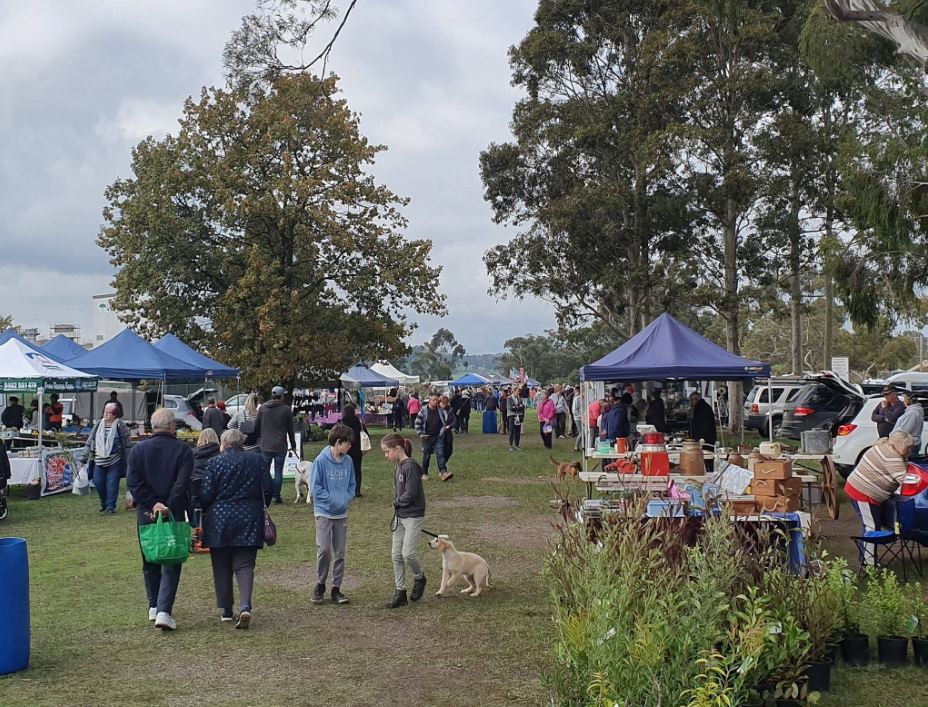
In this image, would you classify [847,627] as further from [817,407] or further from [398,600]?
[817,407]

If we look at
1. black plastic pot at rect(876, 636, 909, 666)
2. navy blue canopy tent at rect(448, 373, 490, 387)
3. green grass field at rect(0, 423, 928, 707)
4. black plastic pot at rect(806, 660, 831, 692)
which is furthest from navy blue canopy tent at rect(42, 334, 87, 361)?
navy blue canopy tent at rect(448, 373, 490, 387)

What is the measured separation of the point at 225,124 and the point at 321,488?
2612 cm

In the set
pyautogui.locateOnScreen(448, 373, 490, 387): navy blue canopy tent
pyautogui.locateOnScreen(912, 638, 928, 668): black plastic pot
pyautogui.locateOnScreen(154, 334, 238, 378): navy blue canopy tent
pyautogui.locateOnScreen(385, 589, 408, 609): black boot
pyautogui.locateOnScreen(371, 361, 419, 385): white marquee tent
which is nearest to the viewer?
pyautogui.locateOnScreen(912, 638, 928, 668): black plastic pot

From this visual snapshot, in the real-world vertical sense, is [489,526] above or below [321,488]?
below

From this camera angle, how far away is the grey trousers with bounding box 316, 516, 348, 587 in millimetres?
8367

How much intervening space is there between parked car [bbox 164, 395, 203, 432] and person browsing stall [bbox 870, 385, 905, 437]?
16196 mm

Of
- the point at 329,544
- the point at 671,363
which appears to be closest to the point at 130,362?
the point at 671,363

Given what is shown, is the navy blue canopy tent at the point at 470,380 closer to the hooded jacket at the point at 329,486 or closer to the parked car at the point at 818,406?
the parked car at the point at 818,406

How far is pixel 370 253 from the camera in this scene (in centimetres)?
3306

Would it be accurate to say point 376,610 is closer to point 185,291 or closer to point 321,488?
point 321,488

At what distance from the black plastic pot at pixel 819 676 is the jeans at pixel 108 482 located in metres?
11.3

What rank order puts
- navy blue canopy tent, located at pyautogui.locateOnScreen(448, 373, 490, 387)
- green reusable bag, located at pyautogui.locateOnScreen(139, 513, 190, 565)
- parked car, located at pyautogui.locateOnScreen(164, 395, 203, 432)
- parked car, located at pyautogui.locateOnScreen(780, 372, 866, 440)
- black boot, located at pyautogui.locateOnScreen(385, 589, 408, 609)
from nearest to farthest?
green reusable bag, located at pyautogui.locateOnScreen(139, 513, 190, 565) < black boot, located at pyautogui.locateOnScreen(385, 589, 408, 609) < parked car, located at pyautogui.locateOnScreen(780, 372, 866, 440) < parked car, located at pyautogui.locateOnScreen(164, 395, 203, 432) < navy blue canopy tent, located at pyautogui.locateOnScreen(448, 373, 490, 387)

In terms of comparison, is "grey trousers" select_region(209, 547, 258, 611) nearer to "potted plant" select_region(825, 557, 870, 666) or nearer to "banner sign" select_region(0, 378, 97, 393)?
"potted plant" select_region(825, 557, 870, 666)

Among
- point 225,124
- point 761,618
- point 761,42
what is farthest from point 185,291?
point 761,618
